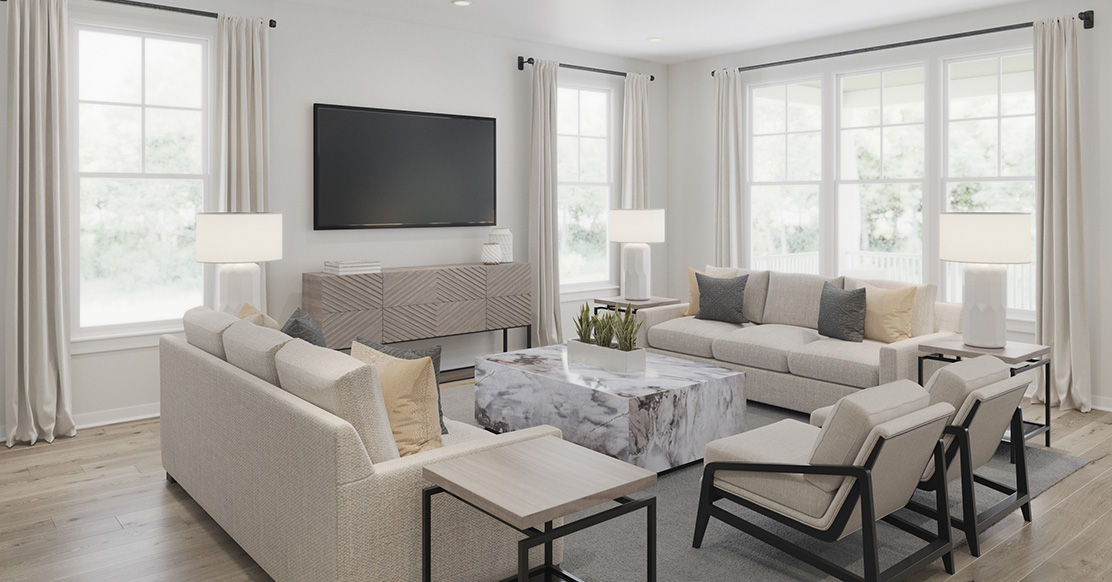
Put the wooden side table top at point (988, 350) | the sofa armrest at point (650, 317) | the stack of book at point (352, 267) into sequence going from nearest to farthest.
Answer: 1. the wooden side table top at point (988, 350)
2. the stack of book at point (352, 267)
3. the sofa armrest at point (650, 317)

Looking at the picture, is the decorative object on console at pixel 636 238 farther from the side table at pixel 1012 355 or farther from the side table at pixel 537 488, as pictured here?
the side table at pixel 537 488

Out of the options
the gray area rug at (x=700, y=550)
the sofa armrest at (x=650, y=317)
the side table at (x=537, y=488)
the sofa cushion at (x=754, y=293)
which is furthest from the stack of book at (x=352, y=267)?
the side table at (x=537, y=488)

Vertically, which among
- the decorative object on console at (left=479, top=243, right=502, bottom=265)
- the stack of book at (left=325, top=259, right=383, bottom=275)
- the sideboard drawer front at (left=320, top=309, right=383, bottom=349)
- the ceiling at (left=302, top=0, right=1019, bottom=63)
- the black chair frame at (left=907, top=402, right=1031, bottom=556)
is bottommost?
the black chair frame at (left=907, top=402, right=1031, bottom=556)

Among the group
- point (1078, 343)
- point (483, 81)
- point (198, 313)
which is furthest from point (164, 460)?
point (1078, 343)

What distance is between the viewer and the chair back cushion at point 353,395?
2.43 m

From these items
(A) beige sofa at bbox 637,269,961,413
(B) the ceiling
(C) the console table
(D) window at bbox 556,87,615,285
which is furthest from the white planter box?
(D) window at bbox 556,87,615,285

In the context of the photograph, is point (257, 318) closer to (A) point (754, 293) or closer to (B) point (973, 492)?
(B) point (973, 492)

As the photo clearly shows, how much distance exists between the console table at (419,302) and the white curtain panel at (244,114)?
1.50ft

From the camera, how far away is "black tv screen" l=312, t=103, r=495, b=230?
18.8 ft

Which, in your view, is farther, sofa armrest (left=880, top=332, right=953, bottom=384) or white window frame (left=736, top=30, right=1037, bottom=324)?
white window frame (left=736, top=30, right=1037, bottom=324)

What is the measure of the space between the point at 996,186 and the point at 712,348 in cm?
239

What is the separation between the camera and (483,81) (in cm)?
656

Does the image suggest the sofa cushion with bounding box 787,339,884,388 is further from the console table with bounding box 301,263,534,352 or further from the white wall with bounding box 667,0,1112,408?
the console table with bounding box 301,263,534,352

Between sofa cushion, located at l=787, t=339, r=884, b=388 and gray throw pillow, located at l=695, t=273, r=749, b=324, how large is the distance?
0.80m
